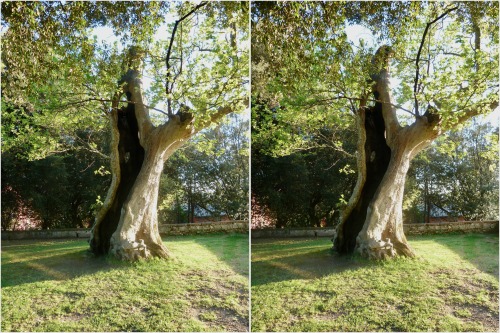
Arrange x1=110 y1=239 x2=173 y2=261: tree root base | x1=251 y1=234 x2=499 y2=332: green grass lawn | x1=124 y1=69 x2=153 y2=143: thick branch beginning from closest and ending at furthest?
x1=251 y1=234 x2=499 y2=332: green grass lawn
x1=110 y1=239 x2=173 y2=261: tree root base
x1=124 y1=69 x2=153 y2=143: thick branch

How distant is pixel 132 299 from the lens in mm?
3234

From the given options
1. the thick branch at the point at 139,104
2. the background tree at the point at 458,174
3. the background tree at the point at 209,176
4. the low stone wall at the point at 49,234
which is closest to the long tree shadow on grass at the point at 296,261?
the background tree at the point at 209,176

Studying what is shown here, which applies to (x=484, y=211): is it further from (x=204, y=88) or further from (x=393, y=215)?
(x=204, y=88)

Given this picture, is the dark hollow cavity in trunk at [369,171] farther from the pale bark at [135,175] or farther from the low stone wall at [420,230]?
the pale bark at [135,175]

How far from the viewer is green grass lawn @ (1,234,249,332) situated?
3.16 metres

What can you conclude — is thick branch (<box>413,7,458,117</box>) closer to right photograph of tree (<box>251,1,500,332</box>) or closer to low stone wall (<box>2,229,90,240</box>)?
right photograph of tree (<box>251,1,500,332</box>)

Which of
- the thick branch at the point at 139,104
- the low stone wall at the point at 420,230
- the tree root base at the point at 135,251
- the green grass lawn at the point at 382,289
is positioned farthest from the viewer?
the thick branch at the point at 139,104

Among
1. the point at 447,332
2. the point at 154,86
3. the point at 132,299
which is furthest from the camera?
the point at 154,86

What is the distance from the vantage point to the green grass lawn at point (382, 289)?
10.1 feet

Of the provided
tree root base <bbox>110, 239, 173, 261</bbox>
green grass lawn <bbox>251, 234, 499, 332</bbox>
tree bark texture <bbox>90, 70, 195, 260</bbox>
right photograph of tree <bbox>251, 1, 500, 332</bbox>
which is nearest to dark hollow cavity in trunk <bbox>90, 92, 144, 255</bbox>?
tree bark texture <bbox>90, 70, 195, 260</bbox>

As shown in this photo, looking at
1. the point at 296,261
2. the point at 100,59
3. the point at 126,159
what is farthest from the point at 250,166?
the point at 100,59

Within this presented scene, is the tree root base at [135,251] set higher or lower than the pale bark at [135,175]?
lower

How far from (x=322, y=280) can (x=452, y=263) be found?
3.34ft

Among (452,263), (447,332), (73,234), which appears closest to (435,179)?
(452,263)
